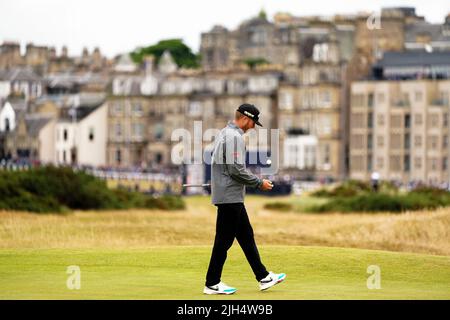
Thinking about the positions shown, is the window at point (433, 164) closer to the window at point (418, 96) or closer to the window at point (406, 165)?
the window at point (406, 165)

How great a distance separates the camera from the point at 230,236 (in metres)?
27.4

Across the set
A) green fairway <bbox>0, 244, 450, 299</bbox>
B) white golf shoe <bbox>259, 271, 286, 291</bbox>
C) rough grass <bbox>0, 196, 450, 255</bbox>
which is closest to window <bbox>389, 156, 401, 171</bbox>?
rough grass <bbox>0, 196, 450, 255</bbox>

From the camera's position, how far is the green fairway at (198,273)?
2688cm

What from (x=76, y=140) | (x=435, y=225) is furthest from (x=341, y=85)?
(x=435, y=225)

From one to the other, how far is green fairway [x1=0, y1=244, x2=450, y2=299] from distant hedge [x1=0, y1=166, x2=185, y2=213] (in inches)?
1177

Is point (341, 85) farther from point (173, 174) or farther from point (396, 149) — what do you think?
point (173, 174)

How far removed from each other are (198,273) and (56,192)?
4189 centimetres

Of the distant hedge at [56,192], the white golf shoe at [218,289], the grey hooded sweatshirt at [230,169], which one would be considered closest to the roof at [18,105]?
the distant hedge at [56,192]

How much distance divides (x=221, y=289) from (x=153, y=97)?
448ft

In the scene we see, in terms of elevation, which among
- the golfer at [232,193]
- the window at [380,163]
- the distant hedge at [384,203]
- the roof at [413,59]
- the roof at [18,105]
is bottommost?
the distant hedge at [384,203]

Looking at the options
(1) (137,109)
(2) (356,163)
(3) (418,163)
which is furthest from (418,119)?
(1) (137,109)

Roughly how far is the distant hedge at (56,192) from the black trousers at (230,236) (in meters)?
37.7

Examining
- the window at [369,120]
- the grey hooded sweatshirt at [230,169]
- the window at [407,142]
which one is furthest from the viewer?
the window at [369,120]
